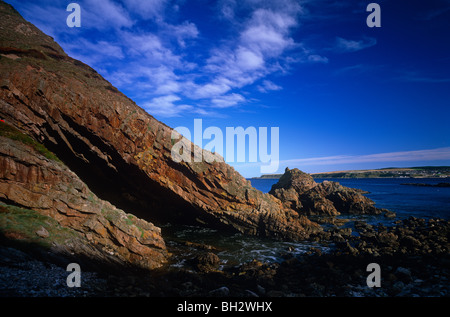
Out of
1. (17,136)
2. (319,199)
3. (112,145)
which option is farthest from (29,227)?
(319,199)

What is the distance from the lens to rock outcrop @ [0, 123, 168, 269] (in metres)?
11.9

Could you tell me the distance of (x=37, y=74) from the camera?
1864 centimetres

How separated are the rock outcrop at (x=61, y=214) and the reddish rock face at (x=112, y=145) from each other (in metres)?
4.45

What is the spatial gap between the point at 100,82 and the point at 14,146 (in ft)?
46.7

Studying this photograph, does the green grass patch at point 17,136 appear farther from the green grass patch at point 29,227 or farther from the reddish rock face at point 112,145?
the green grass patch at point 29,227

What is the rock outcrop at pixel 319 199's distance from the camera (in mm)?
42125

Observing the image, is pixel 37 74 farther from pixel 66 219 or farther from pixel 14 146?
pixel 66 219

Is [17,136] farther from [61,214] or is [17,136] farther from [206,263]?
[206,263]

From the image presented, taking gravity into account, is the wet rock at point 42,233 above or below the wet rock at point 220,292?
above

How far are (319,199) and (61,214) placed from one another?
1766 inches

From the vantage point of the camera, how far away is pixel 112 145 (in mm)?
20641

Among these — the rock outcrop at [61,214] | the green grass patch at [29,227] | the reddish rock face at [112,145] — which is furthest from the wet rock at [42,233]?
the reddish rock face at [112,145]

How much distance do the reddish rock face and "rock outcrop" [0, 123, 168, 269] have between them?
14.6 feet
